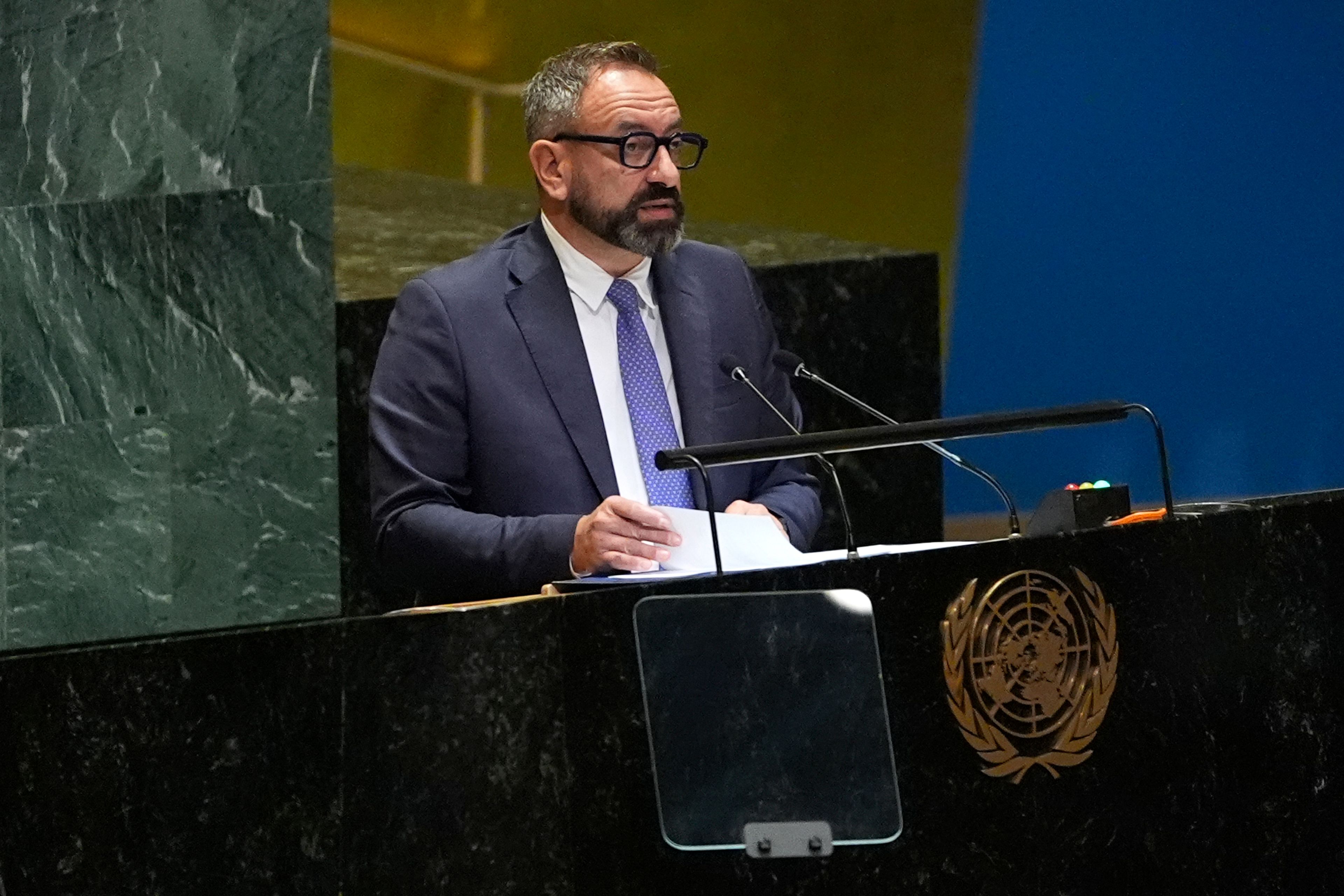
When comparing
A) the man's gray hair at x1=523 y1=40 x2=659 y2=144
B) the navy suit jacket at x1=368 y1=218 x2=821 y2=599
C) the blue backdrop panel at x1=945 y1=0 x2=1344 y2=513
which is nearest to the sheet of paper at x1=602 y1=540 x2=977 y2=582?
the navy suit jacket at x1=368 y1=218 x2=821 y2=599

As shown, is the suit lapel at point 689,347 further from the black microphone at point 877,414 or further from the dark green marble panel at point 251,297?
the dark green marble panel at point 251,297

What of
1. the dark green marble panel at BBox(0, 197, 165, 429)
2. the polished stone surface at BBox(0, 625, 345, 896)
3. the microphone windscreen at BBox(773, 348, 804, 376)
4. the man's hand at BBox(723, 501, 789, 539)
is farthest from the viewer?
the dark green marble panel at BBox(0, 197, 165, 429)

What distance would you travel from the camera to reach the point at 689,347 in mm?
3361

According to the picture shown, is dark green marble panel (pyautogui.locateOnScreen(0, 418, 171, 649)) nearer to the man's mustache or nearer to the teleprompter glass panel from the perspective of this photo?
the man's mustache

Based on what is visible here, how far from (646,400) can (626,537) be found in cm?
75

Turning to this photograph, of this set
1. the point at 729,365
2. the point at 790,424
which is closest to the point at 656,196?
the point at 729,365

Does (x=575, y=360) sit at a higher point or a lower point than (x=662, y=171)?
lower

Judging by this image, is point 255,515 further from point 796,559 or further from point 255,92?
point 796,559

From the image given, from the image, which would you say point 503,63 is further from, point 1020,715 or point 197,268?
point 1020,715

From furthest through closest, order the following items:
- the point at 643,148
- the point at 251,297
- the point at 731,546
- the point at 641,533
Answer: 1. the point at 251,297
2. the point at 643,148
3. the point at 641,533
4. the point at 731,546

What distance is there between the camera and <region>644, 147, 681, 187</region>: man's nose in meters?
3.31

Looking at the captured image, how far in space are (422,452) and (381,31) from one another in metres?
2.28

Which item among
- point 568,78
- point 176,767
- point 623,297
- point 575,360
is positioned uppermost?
point 568,78

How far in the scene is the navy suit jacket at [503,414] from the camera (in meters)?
3.18
